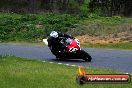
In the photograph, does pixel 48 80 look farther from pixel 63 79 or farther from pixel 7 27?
pixel 7 27

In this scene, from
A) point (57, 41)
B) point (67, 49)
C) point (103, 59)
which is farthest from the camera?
point (103, 59)

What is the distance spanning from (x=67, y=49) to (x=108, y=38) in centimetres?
1256

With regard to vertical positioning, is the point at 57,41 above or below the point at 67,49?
above

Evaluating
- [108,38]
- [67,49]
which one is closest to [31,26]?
[108,38]

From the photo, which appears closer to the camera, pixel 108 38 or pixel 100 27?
pixel 108 38

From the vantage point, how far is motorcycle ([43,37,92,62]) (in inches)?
696

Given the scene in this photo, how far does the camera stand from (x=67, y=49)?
1772cm

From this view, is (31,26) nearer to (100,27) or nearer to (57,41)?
(100,27)

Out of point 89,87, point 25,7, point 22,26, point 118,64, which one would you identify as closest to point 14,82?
point 89,87

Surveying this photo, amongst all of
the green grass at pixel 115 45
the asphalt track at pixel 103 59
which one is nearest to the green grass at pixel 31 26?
the green grass at pixel 115 45

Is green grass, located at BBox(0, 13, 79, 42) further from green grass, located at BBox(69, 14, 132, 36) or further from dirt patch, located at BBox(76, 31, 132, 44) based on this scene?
dirt patch, located at BBox(76, 31, 132, 44)

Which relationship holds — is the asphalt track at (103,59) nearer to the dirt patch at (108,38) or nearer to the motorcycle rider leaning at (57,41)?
the motorcycle rider leaning at (57,41)

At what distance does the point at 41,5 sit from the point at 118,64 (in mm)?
40925

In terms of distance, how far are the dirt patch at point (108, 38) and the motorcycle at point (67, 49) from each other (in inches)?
427
